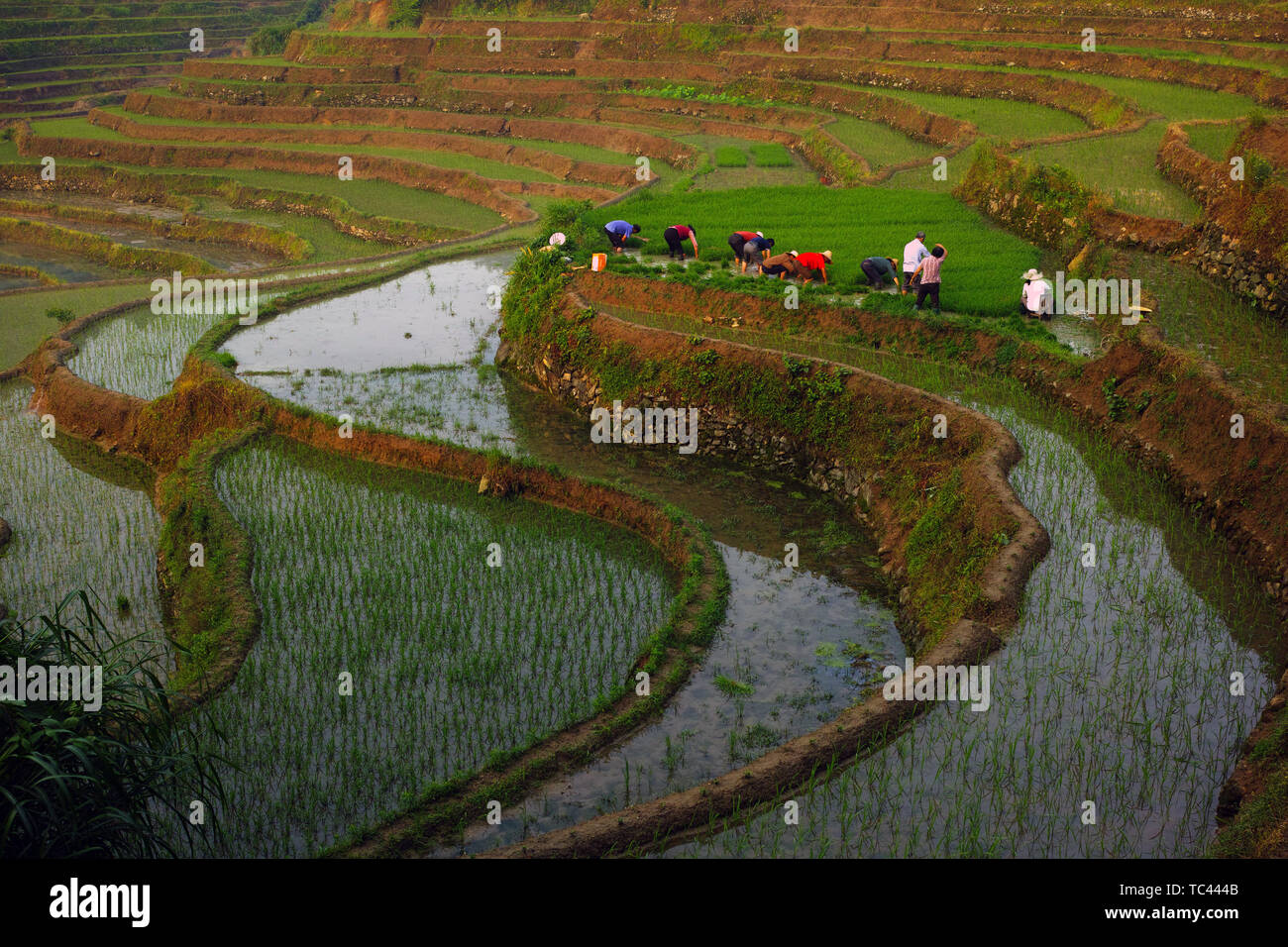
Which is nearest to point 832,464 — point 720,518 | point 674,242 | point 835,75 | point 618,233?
point 720,518

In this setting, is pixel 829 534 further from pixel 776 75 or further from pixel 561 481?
pixel 776 75

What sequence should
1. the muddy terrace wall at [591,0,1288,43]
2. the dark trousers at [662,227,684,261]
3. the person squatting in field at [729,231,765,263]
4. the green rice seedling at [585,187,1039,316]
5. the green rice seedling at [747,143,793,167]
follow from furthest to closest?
1. the muddy terrace wall at [591,0,1288,43]
2. the green rice seedling at [747,143,793,167]
3. the dark trousers at [662,227,684,261]
4. the person squatting in field at [729,231,765,263]
5. the green rice seedling at [585,187,1039,316]

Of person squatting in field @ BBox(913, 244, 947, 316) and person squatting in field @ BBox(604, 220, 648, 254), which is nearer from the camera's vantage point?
person squatting in field @ BBox(913, 244, 947, 316)

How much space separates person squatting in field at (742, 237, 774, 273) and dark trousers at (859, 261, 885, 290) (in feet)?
4.62

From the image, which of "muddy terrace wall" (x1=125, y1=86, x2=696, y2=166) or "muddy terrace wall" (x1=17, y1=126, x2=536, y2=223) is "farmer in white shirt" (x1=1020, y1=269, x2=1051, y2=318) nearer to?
"muddy terrace wall" (x1=17, y1=126, x2=536, y2=223)

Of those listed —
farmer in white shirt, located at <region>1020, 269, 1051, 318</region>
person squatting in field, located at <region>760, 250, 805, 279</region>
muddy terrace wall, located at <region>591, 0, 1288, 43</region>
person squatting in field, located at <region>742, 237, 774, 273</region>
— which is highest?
muddy terrace wall, located at <region>591, 0, 1288, 43</region>

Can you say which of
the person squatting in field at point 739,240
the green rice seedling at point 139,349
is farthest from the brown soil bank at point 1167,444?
the green rice seedling at point 139,349

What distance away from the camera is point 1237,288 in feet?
40.1

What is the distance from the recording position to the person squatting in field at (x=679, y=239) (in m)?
15.5

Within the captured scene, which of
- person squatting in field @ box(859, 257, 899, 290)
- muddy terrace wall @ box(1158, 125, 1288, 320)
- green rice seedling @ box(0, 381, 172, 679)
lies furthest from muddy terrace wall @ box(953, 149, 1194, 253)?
green rice seedling @ box(0, 381, 172, 679)

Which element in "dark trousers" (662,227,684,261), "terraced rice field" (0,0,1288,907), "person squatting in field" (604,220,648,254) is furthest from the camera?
"person squatting in field" (604,220,648,254)

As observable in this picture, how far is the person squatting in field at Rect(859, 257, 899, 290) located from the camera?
13.5 m

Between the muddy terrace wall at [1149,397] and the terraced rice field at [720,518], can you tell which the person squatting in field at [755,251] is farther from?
the muddy terrace wall at [1149,397]

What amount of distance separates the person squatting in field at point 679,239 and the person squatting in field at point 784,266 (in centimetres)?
171
